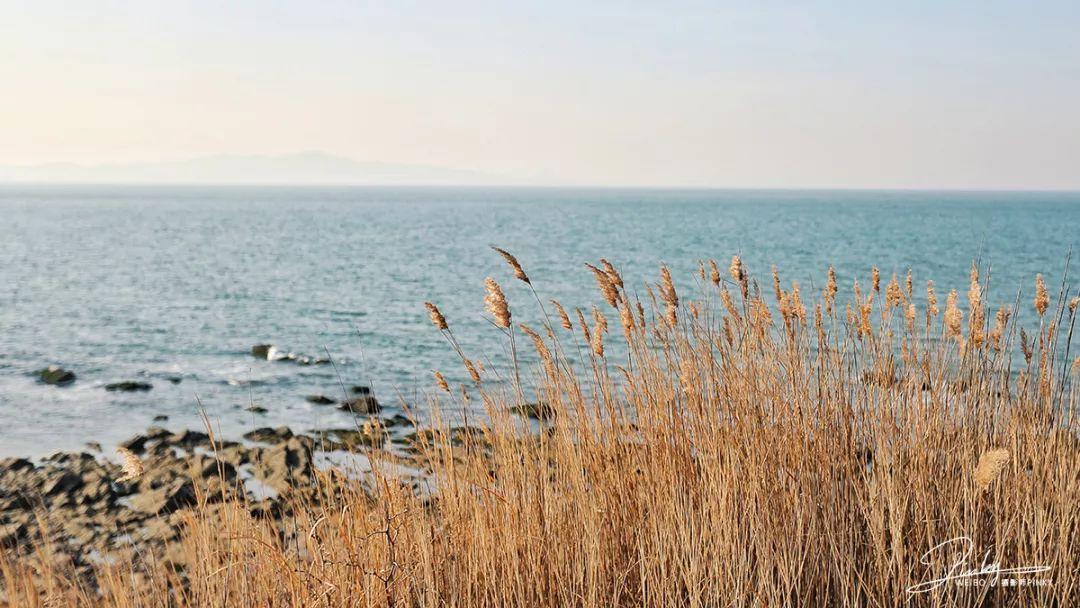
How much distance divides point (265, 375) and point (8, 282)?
2235cm

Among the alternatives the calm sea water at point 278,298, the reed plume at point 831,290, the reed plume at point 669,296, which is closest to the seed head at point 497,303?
the reed plume at point 669,296

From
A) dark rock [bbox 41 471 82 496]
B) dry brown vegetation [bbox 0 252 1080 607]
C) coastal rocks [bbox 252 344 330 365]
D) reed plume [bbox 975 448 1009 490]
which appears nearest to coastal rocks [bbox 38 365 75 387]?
coastal rocks [bbox 252 344 330 365]

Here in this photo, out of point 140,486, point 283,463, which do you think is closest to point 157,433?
point 140,486

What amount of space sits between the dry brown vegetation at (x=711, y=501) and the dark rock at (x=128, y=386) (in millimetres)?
11161

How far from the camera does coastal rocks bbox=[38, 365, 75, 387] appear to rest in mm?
14633

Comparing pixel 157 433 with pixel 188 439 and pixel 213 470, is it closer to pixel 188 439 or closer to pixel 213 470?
pixel 188 439

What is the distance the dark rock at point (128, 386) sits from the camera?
14.0 metres

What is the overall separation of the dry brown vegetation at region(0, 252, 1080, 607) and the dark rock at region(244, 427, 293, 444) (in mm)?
6761

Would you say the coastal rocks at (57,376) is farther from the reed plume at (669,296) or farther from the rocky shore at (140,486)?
the reed plume at (669,296)

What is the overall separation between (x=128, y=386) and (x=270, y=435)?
4.80 m

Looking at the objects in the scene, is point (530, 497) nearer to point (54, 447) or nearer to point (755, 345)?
point (755, 345)

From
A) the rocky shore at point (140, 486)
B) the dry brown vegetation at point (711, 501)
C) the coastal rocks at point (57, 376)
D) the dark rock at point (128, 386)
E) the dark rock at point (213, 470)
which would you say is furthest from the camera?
the coastal rocks at point (57, 376)

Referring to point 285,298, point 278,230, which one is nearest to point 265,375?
point 285,298

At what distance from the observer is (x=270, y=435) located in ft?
34.6
